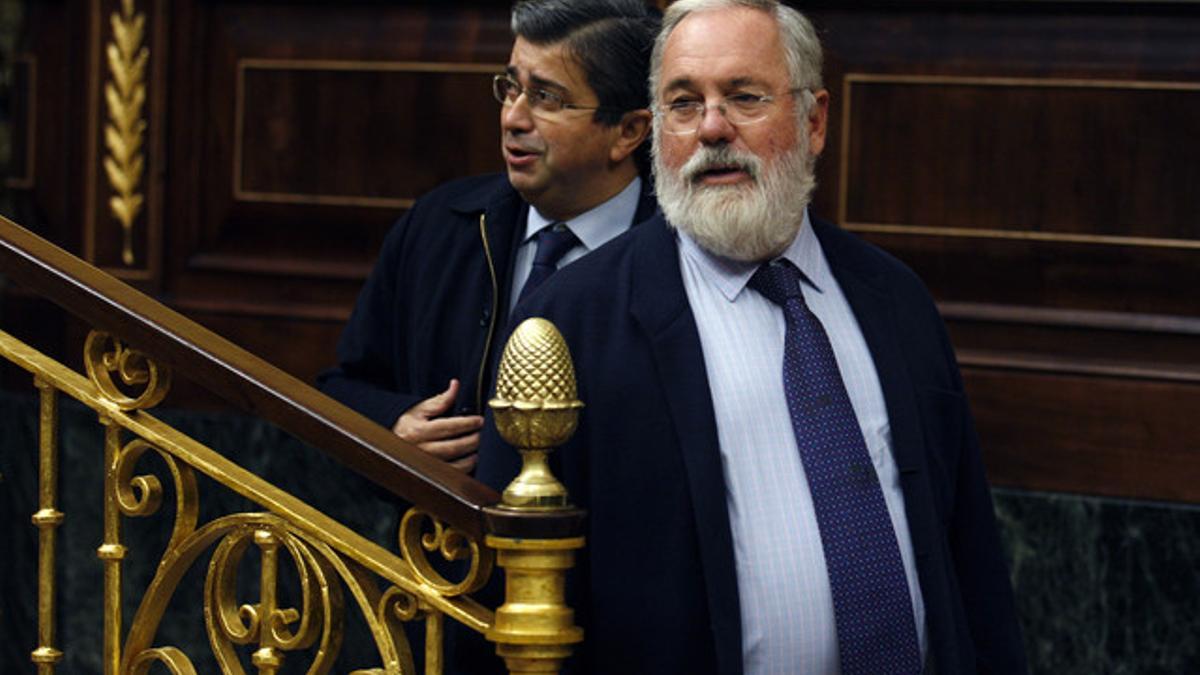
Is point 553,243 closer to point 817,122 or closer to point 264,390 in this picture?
point 817,122

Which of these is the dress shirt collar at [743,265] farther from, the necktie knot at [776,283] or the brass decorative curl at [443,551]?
the brass decorative curl at [443,551]

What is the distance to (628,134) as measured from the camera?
11.3 ft

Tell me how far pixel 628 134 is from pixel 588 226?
169mm

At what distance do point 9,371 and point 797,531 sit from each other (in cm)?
315

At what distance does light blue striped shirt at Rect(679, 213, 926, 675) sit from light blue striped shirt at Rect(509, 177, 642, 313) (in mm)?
441

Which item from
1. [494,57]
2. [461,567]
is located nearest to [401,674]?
[461,567]

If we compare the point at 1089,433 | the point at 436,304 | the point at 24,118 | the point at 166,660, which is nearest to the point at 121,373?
the point at 166,660

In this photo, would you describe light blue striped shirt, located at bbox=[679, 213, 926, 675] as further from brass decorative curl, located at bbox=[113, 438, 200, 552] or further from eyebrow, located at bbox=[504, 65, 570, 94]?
brass decorative curl, located at bbox=[113, 438, 200, 552]

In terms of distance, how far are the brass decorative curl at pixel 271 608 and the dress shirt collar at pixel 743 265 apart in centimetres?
67

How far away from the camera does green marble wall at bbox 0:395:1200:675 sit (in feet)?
13.6

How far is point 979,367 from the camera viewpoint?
4.34 m

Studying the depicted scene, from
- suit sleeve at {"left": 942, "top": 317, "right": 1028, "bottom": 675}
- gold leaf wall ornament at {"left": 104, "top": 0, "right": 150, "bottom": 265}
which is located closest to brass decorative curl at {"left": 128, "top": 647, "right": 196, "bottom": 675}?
suit sleeve at {"left": 942, "top": 317, "right": 1028, "bottom": 675}

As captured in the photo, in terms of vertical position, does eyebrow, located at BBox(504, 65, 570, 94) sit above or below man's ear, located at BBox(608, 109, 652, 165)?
Answer: above

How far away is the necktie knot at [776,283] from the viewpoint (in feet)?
9.75
